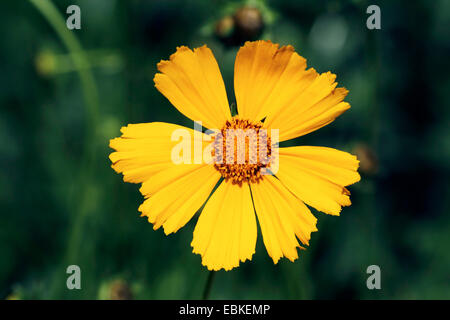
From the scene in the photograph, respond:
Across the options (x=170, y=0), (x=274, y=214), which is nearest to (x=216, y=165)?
(x=274, y=214)

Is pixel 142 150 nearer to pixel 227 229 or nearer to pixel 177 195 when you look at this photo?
pixel 177 195

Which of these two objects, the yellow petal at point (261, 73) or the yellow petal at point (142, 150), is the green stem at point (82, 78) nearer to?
the yellow petal at point (142, 150)

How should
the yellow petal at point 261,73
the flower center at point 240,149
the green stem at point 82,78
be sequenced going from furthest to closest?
the green stem at point 82,78
the flower center at point 240,149
the yellow petal at point 261,73

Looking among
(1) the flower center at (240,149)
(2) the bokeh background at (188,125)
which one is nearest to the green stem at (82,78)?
(2) the bokeh background at (188,125)

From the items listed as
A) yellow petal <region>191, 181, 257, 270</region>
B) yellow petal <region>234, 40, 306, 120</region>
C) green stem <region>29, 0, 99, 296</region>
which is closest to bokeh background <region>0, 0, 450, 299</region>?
green stem <region>29, 0, 99, 296</region>

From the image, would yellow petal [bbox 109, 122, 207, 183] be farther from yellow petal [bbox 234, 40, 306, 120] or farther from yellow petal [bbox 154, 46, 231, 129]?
yellow petal [bbox 234, 40, 306, 120]

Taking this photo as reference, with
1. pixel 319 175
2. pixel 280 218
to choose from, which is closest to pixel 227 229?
pixel 280 218
